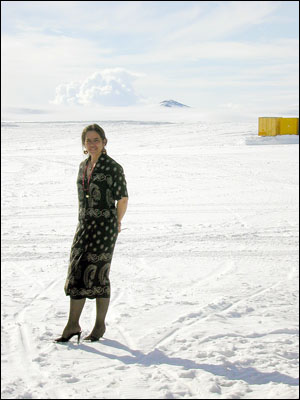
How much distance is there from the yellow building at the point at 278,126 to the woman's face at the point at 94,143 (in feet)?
73.8

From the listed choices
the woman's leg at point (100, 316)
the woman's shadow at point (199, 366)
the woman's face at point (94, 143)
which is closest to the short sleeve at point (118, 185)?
the woman's face at point (94, 143)

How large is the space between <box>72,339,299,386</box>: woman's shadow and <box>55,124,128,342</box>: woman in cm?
34

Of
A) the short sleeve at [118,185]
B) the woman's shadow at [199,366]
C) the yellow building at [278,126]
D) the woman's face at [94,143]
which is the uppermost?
the yellow building at [278,126]

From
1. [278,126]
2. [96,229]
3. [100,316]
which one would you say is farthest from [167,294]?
[278,126]

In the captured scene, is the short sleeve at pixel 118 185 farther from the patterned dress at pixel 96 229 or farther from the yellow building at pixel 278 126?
the yellow building at pixel 278 126

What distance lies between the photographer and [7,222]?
8.50 meters

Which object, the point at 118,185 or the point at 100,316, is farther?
the point at 100,316

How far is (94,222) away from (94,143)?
0.54 m

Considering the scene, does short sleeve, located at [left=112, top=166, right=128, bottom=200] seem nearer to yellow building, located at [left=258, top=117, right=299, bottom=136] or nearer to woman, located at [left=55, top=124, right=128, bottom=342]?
woman, located at [left=55, top=124, right=128, bottom=342]

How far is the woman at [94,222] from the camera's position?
3648 millimetres

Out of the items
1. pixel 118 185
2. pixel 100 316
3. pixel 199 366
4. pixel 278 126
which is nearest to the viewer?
pixel 199 366

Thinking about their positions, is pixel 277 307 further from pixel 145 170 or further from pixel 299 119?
pixel 299 119

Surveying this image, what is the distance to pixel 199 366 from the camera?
11.2 feet

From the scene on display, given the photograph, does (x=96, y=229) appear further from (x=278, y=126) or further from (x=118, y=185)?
(x=278, y=126)
